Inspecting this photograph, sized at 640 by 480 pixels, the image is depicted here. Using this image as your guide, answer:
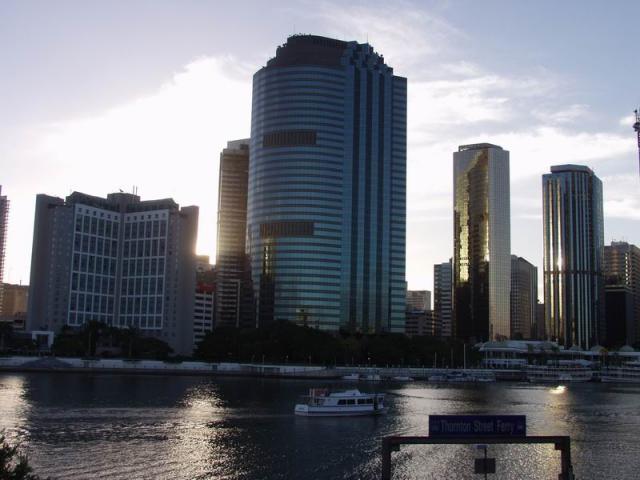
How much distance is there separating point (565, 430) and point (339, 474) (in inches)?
2148

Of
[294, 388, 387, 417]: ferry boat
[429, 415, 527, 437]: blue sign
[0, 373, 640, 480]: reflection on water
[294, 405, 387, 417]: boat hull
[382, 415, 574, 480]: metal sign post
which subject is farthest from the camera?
[294, 388, 387, 417]: ferry boat

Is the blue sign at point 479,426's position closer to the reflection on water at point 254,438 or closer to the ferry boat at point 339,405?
the reflection on water at point 254,438

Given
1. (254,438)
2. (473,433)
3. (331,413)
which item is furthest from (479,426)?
(331,413)

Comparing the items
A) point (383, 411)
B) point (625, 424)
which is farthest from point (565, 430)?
point (383, 411)

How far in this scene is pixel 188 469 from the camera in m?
76.6

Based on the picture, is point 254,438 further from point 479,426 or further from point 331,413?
point 479,426

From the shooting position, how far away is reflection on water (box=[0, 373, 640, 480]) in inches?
3061

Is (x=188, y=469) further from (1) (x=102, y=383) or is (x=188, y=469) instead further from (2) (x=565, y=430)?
(1) (x=102, y=383)

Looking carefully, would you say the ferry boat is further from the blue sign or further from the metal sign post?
Result: the blue sign

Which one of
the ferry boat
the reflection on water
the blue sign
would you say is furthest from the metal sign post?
the ferry boat

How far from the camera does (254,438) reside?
9812 centimetres

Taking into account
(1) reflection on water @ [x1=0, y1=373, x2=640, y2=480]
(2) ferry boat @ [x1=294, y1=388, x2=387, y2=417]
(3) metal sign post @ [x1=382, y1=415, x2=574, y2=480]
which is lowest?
(1) reflection on water @ [x1=0, y1=373, x2=640, y2=480]

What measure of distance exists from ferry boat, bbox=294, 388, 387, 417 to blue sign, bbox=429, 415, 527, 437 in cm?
8716

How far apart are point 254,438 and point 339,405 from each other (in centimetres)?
3595
